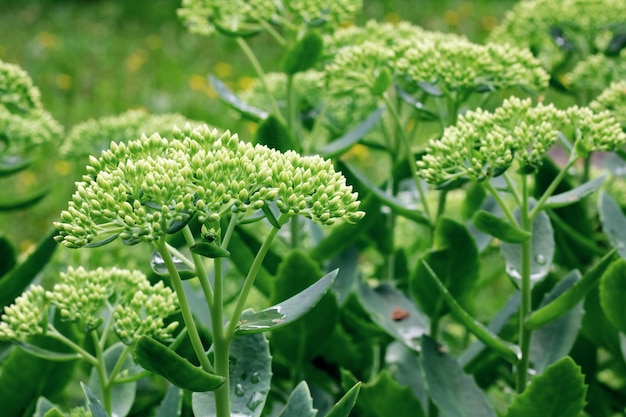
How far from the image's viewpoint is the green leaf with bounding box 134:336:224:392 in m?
1.20

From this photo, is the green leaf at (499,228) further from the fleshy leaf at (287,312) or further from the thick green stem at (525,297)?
the fleshy leaf at (287,312)

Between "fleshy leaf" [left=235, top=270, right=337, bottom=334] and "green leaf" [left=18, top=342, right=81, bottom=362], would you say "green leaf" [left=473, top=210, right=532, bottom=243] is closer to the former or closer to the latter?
"fleshy leaf" [left=235, top=270, right=337, bottom=334]

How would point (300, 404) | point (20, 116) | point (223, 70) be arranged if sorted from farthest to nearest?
point (223, 70), point (20, 116), point (300, 404)

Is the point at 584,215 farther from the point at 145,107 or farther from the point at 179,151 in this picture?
the point at 145,107

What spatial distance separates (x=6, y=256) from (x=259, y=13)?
0.95m

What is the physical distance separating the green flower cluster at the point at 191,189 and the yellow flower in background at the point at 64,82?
16.7 ft

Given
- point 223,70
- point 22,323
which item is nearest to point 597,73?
point 22,323

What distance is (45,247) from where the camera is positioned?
80.7 inches

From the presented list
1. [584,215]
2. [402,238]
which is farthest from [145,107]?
[584,215]

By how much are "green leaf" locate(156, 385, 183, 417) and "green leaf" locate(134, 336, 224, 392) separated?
425 mm

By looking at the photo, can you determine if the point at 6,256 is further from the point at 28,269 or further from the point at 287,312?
the point at 287,312

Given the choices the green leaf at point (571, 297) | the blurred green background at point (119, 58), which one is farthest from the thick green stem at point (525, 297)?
the blurred green background at point (119, 58)

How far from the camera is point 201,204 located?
1.22m

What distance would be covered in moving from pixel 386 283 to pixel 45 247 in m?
0.83
